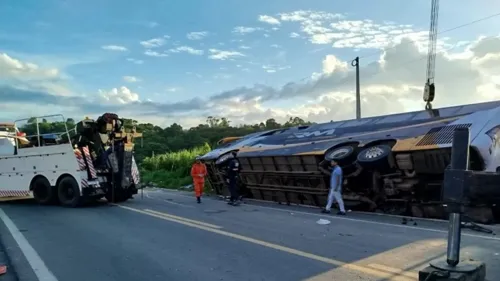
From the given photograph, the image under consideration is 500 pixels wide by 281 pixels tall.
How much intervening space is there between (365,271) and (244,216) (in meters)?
6.30

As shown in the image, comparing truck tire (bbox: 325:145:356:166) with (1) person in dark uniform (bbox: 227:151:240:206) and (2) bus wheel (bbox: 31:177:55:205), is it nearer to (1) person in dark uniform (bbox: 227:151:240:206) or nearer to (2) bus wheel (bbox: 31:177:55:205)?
(1) person in dark uniform (bbox: 227:151:240:206)

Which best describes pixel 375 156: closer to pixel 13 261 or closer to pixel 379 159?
pixel 379 159

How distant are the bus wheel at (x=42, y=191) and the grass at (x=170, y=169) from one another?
10123 mm

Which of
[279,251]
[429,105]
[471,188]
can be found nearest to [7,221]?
[279,251]

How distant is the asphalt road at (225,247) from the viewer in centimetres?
618

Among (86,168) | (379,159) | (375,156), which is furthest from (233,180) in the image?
(379,159)

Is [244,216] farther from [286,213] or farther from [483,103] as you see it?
[483,103]

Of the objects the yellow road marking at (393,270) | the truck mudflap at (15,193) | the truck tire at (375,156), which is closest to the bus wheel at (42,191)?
the truck mudflap at (15,193)

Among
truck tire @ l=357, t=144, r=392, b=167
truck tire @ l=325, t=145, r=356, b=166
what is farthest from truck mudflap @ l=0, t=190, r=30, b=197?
truck tire @ l=357, t=144, r=392, b=167

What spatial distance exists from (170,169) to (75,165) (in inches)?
715

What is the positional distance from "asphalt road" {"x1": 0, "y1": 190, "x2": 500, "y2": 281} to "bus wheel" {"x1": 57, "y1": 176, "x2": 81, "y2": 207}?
2286 millimetres

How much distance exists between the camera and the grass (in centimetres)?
2720

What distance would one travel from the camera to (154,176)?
101ft

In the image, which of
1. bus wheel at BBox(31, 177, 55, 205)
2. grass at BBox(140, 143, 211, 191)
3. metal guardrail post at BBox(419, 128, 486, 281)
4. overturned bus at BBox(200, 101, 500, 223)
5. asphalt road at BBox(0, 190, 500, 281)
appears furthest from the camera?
grass at BBox(140, 143, 211, 191)
